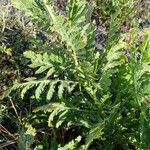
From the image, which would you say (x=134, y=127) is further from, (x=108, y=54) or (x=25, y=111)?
(x=25, y=111)

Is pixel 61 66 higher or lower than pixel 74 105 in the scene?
higher

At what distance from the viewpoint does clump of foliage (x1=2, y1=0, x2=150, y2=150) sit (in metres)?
2.71

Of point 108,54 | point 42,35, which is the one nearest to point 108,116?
point 108,54

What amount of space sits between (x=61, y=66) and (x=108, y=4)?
1.26m

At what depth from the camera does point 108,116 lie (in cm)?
290

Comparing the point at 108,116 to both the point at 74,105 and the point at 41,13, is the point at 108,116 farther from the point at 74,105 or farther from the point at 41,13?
the point at 41,13

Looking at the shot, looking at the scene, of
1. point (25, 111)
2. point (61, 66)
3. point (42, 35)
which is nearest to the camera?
point (61, 66)

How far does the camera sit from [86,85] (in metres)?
2.89

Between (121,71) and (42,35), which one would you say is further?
(42,35)

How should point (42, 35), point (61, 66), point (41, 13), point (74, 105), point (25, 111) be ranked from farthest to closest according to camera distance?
point (42, 35), point (25, 111), point (74, 105), point (61, 66), point (41, 13)

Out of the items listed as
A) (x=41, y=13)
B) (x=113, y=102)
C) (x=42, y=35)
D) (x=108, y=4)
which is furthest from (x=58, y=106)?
(x=108, y=4)

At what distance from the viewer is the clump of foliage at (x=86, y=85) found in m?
2.71

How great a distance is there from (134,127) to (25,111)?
84cm

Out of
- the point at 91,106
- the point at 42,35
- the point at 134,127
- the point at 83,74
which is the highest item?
the point at 42,35
